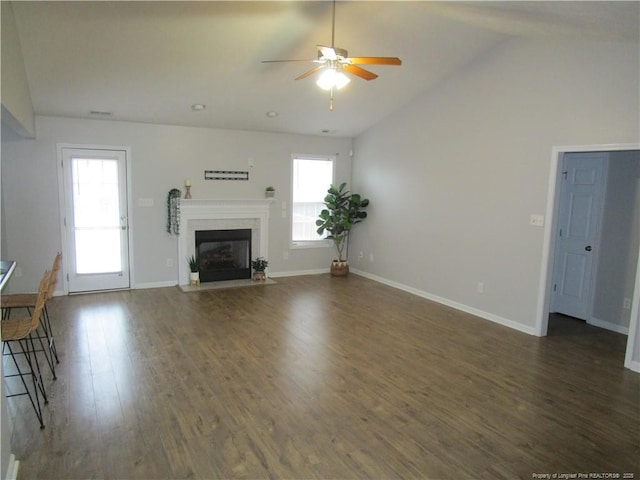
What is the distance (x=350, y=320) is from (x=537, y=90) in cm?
334

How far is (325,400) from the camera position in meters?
3.14

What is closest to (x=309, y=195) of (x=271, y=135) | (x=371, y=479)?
(x=271, y=135)


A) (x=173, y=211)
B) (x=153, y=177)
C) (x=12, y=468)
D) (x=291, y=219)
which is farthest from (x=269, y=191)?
(x=12, y=468)

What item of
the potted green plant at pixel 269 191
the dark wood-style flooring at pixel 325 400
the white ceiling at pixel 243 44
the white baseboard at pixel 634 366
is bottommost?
the dark wood-style flooring at pixel 325 400

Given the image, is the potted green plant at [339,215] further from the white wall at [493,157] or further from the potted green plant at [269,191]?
the potted green plant at [269,191]

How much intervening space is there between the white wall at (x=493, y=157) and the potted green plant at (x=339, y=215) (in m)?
0.61

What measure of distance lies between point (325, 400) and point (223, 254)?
4372 mm

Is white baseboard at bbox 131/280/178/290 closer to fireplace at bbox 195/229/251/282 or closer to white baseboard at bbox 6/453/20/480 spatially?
fireplace at bbox 195/229/251/282

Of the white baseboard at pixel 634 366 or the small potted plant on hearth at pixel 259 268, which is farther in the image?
the small potted plant on hearth at pixel 259 268

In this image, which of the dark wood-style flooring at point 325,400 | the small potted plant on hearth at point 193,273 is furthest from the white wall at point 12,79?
the small potted plant on hearth at point 193,273

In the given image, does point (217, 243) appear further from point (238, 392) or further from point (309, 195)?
point (238, 392)

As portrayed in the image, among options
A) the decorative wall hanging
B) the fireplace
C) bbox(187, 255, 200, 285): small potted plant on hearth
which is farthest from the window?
the decorative wall hanging

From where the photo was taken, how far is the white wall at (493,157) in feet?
13.3

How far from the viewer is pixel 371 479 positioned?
2299mm
